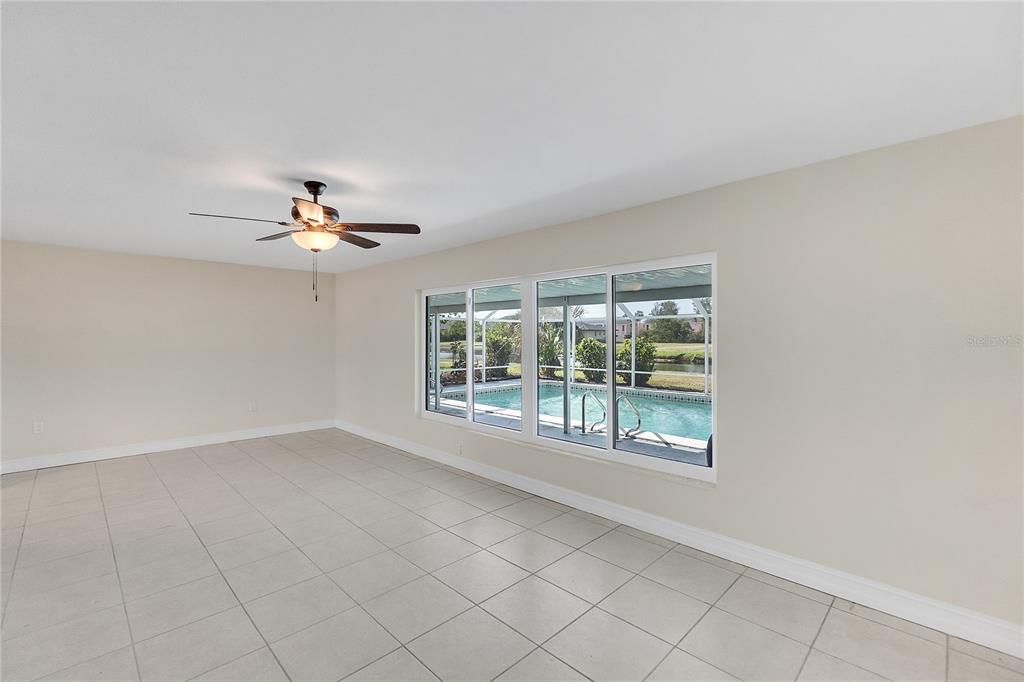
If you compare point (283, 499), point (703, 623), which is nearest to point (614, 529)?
point (703, 623)

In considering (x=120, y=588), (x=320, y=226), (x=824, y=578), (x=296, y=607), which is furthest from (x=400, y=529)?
(x=824, y=578)

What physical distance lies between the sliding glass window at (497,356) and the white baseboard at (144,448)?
3.41m

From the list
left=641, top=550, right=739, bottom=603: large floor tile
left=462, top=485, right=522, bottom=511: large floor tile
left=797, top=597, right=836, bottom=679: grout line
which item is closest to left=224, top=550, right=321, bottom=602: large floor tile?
left=462, top=485, right=522, bottom=511: large floor tile

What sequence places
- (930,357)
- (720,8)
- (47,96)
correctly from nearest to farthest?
(720,8) < (47,96) < (930,357)

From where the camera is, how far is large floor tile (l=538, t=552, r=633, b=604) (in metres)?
2.56

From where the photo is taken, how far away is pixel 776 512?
2.73m

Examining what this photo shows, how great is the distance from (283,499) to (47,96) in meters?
3.28

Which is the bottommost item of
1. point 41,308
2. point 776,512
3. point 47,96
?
point 776,512

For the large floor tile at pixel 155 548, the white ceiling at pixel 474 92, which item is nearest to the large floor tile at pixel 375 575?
the large floor tile at pixel 155 548

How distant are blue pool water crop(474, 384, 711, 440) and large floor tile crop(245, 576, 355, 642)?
231 centimetres

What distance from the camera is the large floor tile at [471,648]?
77.3 inches

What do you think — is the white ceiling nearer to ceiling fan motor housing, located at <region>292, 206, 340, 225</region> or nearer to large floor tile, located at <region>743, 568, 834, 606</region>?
ceiling fan motor housing, located at <region>292, 206, 340, 225</region>

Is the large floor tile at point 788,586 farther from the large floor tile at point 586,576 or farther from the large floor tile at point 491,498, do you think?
the large floor tile at point 491,498

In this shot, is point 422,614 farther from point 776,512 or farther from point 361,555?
point 776,512
